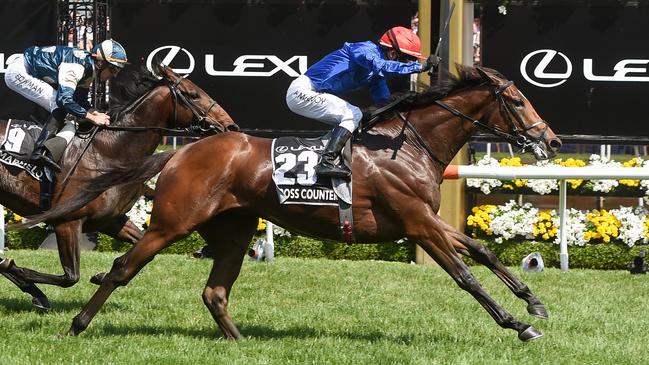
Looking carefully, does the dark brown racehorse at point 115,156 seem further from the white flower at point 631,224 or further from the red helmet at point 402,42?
the white flower at point 631,224

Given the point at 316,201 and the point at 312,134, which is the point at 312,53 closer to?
the point at 312,134

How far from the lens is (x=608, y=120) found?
1044cm

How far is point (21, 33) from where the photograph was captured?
1093 centimetres

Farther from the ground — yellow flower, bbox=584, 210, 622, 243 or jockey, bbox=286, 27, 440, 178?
jockey, bbox=286, 27, 440, 178

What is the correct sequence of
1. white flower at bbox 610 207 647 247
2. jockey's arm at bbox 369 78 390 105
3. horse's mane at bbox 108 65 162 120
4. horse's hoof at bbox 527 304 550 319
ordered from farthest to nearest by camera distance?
white flower at bbox 610 207 647 247
horse's mane at bbox 108 65 162 120
jockey's arm at bbox 369 78 390 105
horse's hoof at bbox 527 304 550 319

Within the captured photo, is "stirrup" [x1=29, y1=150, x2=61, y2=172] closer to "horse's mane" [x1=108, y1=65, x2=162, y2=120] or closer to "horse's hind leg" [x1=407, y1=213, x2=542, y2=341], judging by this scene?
"horse's mane" [x1=108, y1=65, x2=162, y2=120]

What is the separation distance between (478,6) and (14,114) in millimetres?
4680

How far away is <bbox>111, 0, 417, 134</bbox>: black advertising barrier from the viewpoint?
35.1 ft

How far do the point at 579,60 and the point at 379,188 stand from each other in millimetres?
4798

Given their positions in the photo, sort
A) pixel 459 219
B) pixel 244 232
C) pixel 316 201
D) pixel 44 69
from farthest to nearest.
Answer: pixel 459 219 < pixel 44 69 < pixel 244 232 < pixel 316 201

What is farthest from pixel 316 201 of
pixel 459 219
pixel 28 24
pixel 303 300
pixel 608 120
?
pixel 28 24

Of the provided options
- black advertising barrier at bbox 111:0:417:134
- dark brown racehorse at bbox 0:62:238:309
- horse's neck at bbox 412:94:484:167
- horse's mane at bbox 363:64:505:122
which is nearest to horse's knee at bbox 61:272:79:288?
dark brown racehorse at bbox 0:62:238:309

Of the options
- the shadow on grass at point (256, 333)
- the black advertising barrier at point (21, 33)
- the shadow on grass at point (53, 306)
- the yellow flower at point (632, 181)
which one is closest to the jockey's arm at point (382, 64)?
the shadow on grass at point (256, 333)

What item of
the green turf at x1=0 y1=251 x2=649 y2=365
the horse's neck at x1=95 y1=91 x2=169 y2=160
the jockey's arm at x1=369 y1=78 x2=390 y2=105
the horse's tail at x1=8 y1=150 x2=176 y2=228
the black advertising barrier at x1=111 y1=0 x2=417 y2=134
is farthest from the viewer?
the black advertising barrier at x1=111 y1=0 x2=417 y2=134
